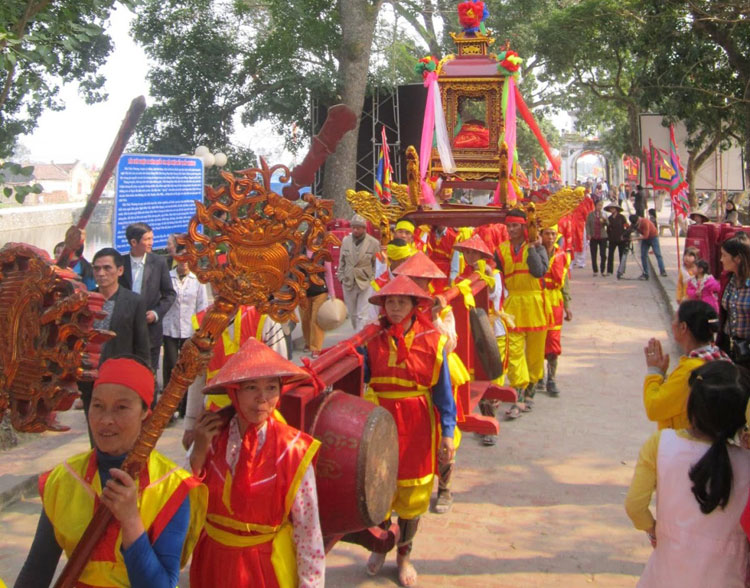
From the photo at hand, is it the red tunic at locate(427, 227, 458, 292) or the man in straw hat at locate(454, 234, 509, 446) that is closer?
the man in straw hat at locate(454, 234, 509, 446)

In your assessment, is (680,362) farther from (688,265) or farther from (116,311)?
(688,265)

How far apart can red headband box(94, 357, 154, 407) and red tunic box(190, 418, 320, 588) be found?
48cm

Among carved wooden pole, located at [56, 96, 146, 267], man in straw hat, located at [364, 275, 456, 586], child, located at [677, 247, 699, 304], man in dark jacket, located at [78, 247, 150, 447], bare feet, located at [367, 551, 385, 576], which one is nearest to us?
carved wooden pole, located at [56, 96, 146, 267]

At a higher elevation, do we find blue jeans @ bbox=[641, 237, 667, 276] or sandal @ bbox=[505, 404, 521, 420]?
blue jeans @ bbox=[641, 237, 667, 276]

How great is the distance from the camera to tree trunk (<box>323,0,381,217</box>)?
17125mm

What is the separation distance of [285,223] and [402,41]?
835 inches

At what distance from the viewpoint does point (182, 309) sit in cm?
762

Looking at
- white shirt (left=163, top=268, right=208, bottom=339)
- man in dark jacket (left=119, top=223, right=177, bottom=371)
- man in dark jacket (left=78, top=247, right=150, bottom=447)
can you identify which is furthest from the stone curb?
man in dark jacket (left=78, top=247, right=150, bottom=447)

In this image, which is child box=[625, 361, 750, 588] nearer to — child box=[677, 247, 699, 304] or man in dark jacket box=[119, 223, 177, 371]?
man in dark jacket box=[119, 223, 177, 371]

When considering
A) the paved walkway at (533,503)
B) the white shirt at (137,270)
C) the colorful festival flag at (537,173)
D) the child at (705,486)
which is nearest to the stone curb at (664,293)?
the paved walkway at (533,503)

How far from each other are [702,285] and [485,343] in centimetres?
341

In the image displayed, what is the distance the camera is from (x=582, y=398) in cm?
883

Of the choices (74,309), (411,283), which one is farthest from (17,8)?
(74,309)

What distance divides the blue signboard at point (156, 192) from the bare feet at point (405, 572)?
15.7 ft
